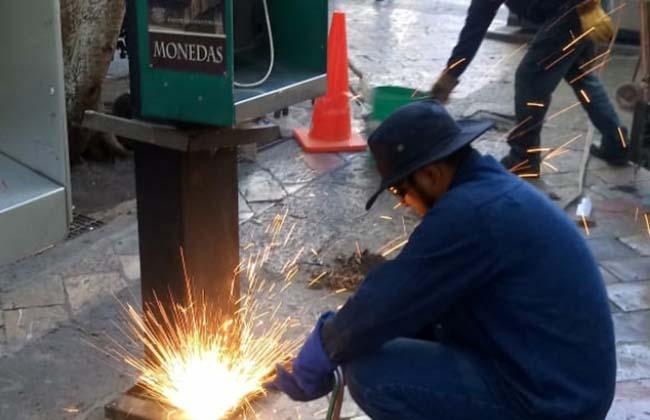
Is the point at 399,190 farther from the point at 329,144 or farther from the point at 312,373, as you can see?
the point at 329,144

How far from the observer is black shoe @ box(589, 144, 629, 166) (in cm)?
600

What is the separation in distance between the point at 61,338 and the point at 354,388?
161cm

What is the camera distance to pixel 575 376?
7.94ft

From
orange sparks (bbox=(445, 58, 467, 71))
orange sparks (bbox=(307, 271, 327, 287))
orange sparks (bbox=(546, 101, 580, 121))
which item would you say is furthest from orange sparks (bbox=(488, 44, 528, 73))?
orange sparks (bbox=(307, 271, 327, 287))

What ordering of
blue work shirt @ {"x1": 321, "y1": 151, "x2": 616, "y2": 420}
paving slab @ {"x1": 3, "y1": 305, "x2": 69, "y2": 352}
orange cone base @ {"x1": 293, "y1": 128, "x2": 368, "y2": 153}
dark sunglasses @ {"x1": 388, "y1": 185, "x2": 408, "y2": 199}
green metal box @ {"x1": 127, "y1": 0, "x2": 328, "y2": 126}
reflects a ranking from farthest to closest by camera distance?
1. orange cone base @ {"x1": 293, "y1": 128, "x2": 368, "y2": 153}
2. paving slab @ {"x1": 3, "y1": 305, "x2": 69, "y2": 352}
3. green metal box @ {"x1": 127, "y1": 0, "x2": 328, "y2": 126}
4. dark sunglasses @ {"x1": 388, "y1": 185, "x2": 408, "y2": 199}
5. blue work shirt @ {"x1": 321, "y1": 151, "x2": 616, "y2": 420}

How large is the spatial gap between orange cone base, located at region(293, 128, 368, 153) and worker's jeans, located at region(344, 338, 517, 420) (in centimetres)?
350

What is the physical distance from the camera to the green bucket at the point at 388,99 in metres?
5.53

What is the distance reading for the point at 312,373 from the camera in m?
2.57

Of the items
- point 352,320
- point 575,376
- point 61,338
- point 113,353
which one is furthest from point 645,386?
point 61,338

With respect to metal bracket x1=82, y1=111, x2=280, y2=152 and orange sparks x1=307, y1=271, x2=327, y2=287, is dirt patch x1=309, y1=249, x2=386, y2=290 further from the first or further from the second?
metal bracket x1=82, y1=111, x2=280, y2=152

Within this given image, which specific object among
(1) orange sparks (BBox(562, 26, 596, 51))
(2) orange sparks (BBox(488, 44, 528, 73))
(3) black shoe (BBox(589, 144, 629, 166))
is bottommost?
(3) black shoe (BBox(589, 144, 629, 166))

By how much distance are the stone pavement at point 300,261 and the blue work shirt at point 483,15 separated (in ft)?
2.86

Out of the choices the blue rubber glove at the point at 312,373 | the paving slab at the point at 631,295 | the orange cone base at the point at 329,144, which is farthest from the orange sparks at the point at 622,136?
the blue rubber glove at the point at 312,373

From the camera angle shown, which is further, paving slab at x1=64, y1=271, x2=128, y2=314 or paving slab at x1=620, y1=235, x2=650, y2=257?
paving slab at x1=620, y1=235, x2=650, y2=257
